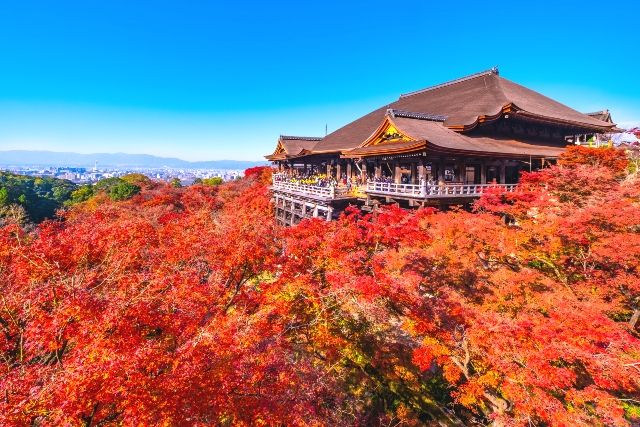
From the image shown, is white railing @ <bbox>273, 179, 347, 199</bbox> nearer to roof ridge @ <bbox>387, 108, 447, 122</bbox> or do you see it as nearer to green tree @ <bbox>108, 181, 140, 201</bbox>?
roof ridge @ <bbox>387, 108, 447, 122</bbox>

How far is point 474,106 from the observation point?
76.2 feet

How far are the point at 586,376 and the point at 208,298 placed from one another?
11.3 meters

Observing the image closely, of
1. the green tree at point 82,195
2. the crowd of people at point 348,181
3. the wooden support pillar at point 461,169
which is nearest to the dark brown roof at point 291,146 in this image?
the crowd of people at point 348,181

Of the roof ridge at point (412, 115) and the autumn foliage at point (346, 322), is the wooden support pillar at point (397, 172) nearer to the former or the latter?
the roof ridge at point (412, 115)

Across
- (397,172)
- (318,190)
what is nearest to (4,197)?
(318,190)

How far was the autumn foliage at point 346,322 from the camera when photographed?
5.38 meters

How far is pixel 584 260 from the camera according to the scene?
980cm

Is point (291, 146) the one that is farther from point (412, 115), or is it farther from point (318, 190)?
point (412, 115)

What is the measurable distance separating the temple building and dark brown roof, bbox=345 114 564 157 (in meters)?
0.06

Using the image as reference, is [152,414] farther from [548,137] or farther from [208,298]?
[548,137]

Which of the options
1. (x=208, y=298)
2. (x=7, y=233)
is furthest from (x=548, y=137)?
(x=7, y=233)

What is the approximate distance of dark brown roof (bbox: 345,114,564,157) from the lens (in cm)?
1598

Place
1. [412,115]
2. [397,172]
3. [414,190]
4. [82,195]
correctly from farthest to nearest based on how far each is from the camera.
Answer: [82,195], [412,115], [397,172], [414,190]

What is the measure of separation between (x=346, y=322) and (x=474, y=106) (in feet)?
63.3
